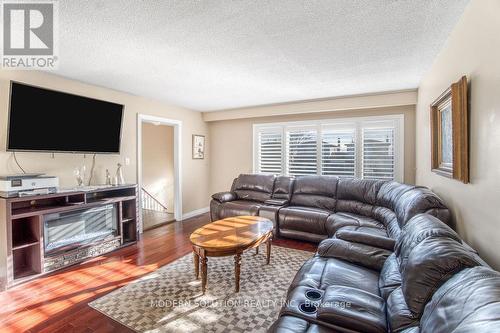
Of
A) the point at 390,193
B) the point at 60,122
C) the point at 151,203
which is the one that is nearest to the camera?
the point at 60,122

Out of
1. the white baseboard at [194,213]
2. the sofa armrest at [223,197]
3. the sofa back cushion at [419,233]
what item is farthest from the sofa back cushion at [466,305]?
the white baseboard at [194,213]

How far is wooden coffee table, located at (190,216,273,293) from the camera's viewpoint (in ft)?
7.60

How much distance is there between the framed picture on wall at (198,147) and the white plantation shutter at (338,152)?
9.08 ft

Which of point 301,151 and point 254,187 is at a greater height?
point 301,151

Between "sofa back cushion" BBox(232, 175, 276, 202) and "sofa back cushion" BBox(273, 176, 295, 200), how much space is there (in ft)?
0.38

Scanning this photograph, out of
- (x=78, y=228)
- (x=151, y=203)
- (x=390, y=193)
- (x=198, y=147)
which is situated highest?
(x=198, y=147)

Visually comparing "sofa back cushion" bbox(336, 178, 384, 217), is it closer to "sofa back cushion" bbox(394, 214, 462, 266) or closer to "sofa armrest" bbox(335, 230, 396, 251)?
"sofa armrest" bbox(335, 230, 396, 251)

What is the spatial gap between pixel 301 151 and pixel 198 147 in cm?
238

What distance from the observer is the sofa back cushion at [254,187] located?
15.3 feet

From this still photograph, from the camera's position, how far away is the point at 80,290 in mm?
2424

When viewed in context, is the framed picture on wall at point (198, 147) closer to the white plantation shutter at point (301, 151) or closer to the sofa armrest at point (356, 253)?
the white plantation shutter at point (301, 151)

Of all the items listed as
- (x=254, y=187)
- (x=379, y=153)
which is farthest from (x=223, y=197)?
(x=379, y=153)

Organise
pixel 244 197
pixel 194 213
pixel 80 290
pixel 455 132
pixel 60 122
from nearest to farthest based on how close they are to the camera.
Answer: pixel 455 132
pixel 80 290
pixel 60 122
pixel 244 197
pixel 194 213

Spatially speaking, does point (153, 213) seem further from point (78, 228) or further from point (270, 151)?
point (270, 151)
